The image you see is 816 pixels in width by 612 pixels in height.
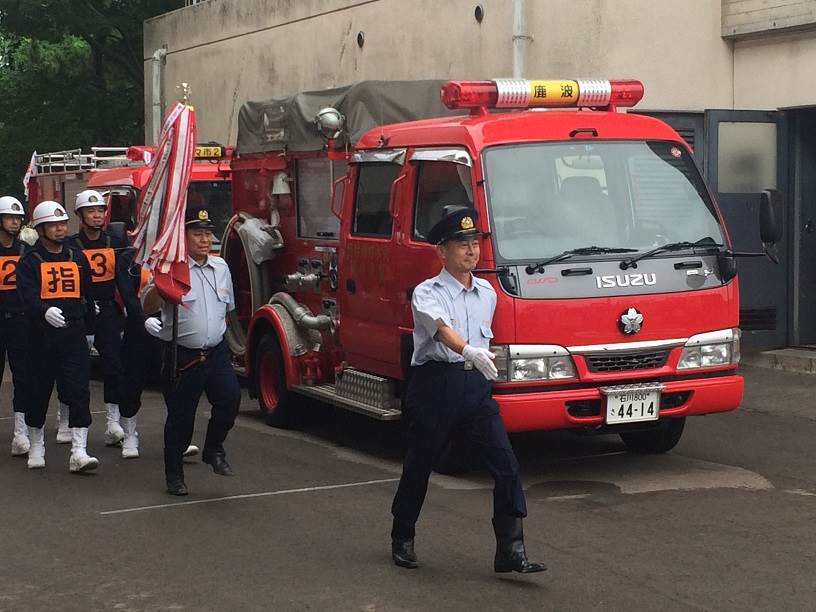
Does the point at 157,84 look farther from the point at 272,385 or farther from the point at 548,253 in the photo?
the point at 548,253

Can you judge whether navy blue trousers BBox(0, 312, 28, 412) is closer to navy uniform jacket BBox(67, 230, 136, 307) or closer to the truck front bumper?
navy uniform jacket BBox(67, 230, 136, 307)

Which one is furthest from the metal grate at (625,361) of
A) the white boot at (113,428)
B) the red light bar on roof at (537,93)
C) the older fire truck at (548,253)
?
Answer: the white boot at (113,428)

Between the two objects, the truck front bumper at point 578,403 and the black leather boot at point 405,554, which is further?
the truck front bumper at point 578,403

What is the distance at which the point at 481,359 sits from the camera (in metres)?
6.50

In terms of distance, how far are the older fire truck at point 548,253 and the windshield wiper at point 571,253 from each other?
11 mm

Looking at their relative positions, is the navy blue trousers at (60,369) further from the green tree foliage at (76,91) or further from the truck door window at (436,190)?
the green tree foliage at (76,91)

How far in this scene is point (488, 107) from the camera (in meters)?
9.84

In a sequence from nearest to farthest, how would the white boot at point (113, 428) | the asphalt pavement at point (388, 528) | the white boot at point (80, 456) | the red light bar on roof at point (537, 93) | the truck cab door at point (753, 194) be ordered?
the asphalt pavement at point (388, 528) < the red light bar on roof at point (537, 93) < the white boot at point (80, 456) < the white boot at point (113, 428) < the truck cab door at point (753, 194)

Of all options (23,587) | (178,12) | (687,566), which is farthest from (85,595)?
(178,12)

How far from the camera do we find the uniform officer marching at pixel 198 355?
9.00 m

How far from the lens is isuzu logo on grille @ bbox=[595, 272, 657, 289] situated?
901 cm

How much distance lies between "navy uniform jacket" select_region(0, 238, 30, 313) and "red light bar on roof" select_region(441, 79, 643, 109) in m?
3.46

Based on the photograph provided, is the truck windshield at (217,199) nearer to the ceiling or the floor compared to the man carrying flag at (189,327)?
nearer to the ceiling

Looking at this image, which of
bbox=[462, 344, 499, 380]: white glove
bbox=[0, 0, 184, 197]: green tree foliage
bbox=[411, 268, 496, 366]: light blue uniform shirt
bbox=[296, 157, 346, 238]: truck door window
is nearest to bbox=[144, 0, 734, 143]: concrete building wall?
bbox=[296, 157, 346, 238]: truck door window
